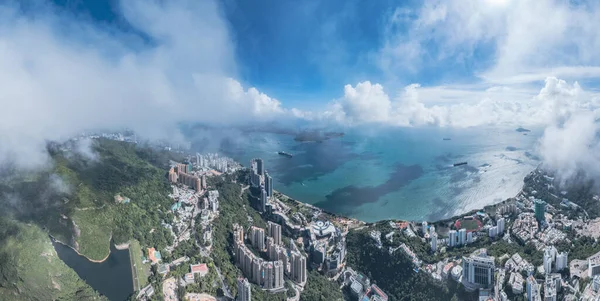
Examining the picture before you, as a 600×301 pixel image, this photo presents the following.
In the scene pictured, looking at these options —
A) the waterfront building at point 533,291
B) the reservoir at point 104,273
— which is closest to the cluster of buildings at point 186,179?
the reservoir at point 104,273

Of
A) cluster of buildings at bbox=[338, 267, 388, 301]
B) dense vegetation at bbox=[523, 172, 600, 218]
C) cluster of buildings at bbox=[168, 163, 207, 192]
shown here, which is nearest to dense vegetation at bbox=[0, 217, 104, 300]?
cluster of buildings at bbox=[338, 267, 388, 301]

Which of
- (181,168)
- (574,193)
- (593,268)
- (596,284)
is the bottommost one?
(596,284)

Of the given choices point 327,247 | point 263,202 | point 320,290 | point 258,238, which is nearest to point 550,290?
point 320,290

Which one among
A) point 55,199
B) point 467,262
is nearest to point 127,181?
point 55,199

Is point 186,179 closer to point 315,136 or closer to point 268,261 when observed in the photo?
point 268,261

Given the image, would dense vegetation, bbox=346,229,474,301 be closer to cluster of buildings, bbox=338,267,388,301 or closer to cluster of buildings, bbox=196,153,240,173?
cluster of buildings, bbox=338,267,388,301

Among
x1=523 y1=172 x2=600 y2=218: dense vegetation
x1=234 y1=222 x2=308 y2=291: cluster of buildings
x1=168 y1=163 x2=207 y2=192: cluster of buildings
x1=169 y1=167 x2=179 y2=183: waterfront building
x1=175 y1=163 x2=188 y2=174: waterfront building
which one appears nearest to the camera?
x1=234 y1=222 x2=308 y2=291: cluster of buildings
